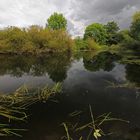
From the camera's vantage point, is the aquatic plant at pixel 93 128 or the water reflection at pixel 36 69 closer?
the aquatic plant at pixel 93 128

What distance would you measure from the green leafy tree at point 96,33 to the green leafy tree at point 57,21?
1606cm

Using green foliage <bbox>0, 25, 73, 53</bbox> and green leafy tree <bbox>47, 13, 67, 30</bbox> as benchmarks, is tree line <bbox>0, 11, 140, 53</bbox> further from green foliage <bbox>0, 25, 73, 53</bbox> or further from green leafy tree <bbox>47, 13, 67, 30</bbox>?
green leafy tree <bbox>47, 13, 67, 30</bbox>

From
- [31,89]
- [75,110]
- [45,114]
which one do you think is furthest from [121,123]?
[31,89]

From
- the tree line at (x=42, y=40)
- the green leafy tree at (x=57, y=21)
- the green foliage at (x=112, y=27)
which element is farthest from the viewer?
the green foliage at (x=112, y=27)

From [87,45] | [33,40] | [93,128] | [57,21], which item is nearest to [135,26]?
[87,45]

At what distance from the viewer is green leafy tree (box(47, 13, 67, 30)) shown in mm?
88875

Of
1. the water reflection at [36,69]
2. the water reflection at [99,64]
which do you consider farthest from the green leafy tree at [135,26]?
the water reflection at [36,69]

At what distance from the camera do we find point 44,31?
65.6m

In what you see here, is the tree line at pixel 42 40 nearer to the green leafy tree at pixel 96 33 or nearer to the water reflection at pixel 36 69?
the green leafy tree at pixel 96 33

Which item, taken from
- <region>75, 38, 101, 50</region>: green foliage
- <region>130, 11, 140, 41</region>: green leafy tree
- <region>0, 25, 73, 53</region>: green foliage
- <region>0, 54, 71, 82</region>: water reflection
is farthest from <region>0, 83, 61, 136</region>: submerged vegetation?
<region>75, 38, 101, 50</region>: green foliage

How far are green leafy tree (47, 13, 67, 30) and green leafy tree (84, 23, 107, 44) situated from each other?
16055 millimetres

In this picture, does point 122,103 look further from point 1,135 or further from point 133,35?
point 133,35

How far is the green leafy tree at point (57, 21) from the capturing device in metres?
88.9

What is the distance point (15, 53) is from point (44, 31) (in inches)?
456
